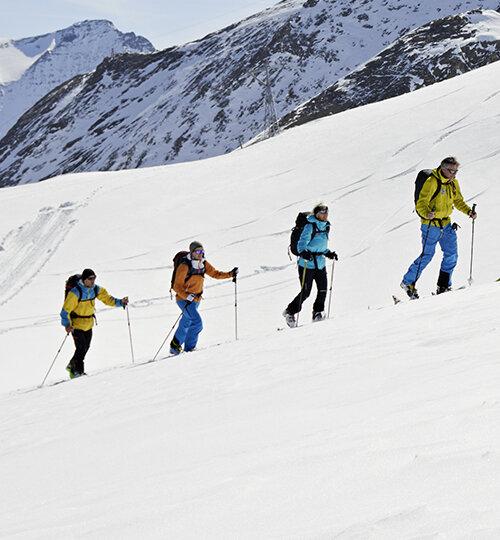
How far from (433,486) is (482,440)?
1.36 feet

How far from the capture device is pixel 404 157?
17875mm

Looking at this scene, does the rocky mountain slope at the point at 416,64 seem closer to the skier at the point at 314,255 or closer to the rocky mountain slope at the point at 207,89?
the rocky mountain slope at the point at 207,89

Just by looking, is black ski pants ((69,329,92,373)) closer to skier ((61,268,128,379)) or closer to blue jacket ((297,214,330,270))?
skier ((61,268,128,379))

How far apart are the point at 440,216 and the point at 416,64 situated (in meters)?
62.7

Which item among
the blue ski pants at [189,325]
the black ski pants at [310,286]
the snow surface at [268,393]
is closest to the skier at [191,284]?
the blue ski pants at [189,325]

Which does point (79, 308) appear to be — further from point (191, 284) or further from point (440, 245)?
point (440, 245)

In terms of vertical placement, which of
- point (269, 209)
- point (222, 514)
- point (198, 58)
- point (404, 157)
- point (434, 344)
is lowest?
point (222, 514)

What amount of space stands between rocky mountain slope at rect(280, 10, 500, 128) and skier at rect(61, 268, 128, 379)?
53235 mm

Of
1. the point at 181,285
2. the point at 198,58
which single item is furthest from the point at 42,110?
the point at 181,285

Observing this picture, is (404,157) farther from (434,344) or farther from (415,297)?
(434,344)

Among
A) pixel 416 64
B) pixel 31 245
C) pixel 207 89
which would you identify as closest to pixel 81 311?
pixel 31 245

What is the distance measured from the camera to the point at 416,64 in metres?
64.3

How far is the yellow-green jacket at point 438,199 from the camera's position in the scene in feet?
25.6

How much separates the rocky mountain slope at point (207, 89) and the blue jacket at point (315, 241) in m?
72.6
